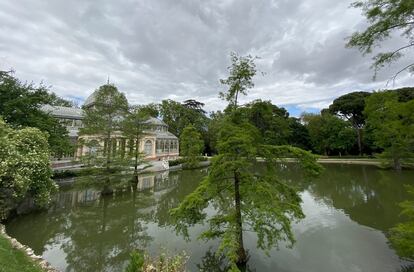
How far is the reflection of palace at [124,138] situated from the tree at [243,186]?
1104 cm

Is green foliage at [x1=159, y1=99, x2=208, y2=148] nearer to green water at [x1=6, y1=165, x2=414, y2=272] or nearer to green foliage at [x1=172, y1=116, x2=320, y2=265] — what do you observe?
green water at [x1=6, y1=165, x2=414, y2=272]

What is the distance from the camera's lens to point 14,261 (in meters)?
5.40

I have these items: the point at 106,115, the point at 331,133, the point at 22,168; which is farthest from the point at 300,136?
the point at 22,168

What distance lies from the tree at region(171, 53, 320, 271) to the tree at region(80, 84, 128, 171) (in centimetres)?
1069

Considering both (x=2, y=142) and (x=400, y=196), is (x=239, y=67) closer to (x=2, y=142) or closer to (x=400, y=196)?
(x=2, y=142)

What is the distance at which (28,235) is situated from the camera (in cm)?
929

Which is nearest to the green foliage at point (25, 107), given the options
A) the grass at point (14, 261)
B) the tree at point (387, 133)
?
the grass at point (14, 261)

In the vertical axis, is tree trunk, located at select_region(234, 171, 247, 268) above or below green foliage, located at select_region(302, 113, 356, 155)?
below

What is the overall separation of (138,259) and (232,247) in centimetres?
228

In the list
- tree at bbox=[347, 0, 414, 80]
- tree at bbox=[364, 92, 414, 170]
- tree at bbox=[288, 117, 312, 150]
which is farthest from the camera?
tree at bbox=[288, 117, 312, 150]

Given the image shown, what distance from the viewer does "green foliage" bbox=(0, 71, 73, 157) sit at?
15216mm

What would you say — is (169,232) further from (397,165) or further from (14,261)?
(397,165)

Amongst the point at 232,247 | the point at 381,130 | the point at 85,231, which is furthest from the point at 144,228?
the point at 381,130

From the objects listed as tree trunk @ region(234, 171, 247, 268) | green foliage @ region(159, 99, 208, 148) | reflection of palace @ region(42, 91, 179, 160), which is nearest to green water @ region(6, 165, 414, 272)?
tree trunk @ region(234, 171, 247, 268)
